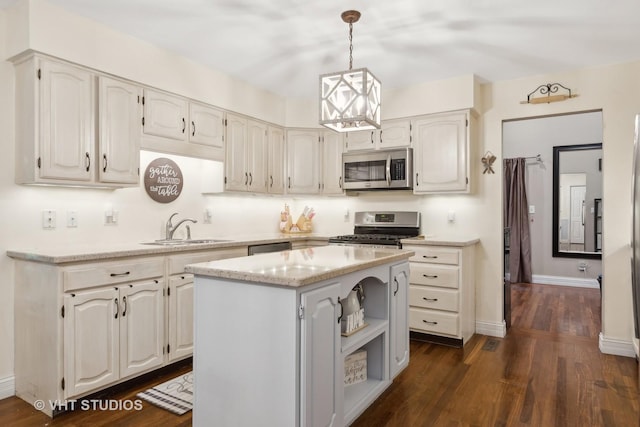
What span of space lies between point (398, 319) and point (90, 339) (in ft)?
6.31

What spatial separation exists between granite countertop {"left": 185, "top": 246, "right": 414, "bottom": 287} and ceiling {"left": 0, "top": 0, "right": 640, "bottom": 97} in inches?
62.5

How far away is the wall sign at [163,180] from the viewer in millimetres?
3363

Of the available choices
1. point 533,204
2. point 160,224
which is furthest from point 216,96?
point 533,204

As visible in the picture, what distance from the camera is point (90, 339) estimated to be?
2.43 meters

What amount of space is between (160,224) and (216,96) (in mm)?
1288

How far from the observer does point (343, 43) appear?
122 inches

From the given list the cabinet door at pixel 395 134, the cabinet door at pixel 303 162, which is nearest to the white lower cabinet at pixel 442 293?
the cabinet door at pixel 395 134

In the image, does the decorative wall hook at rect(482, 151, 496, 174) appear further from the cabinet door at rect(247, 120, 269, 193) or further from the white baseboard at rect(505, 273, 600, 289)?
the white baseboard at rect(505, 273, 600, 289)

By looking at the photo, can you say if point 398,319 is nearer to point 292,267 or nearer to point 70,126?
point 292,267

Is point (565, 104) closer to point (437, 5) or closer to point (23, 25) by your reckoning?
point (437, 5)

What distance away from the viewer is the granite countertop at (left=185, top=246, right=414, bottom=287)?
167 cm

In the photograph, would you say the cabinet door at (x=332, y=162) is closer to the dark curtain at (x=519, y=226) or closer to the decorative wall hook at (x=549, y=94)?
the decorative wall hook at (x=549, y=94)

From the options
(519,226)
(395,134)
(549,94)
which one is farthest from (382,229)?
(519,226)

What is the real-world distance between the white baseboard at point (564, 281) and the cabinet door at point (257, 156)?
4894 mm
